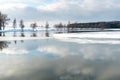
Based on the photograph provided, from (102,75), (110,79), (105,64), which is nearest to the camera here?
(110,79)

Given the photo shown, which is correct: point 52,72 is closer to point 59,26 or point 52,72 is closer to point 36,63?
point 36,63

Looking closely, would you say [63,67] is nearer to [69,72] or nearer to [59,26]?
[69,72]

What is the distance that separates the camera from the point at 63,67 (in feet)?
34.5

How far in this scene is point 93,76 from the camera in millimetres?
8633

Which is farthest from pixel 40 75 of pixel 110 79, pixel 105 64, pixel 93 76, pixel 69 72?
pixel 105 64

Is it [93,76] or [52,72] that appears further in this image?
[52,72]

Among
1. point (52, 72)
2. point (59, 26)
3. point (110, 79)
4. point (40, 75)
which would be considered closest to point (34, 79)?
point (40, 75)

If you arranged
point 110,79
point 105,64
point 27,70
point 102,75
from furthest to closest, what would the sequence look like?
point 105,64, point 27,70, point 102,75, point 110,79

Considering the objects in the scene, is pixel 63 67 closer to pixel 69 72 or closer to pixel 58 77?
pixel 69 72

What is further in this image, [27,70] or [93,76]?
[27,70]

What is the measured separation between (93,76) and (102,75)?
0.46 meters

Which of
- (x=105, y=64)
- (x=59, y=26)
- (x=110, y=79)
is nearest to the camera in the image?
(x=110, y=79)

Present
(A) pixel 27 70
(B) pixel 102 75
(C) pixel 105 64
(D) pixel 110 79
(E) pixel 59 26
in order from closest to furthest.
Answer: (D) pixel 110 79 → (B) pixel 102 75 → (A) pixel 27 70 → (C) pixel 105 64 → (E) pixel 59 26

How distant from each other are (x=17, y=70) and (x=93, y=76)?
3.16 m
